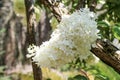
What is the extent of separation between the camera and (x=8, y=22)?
8648mm

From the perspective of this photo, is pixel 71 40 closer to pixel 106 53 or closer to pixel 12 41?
pixel 106 53

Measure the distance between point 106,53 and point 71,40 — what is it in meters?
0.13

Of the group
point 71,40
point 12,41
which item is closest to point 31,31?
point 71,40

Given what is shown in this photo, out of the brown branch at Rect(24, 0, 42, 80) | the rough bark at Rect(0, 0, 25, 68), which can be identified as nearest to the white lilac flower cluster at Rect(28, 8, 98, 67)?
the brown branch at Rect(24, 0, 42, 80)

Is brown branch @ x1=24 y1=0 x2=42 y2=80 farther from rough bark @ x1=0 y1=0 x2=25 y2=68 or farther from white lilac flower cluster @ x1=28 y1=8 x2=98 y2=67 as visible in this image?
rough bark @ x1=0 y1=0 x2=25 y2=68

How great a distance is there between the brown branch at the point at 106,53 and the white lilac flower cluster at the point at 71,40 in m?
0.04

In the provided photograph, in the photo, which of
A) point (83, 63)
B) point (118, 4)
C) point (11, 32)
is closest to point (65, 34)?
point (83, 63)

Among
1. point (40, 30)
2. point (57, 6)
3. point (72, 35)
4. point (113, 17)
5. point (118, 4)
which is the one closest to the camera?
point (72, 35)

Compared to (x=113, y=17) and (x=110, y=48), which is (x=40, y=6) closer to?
(x=113, y=17)

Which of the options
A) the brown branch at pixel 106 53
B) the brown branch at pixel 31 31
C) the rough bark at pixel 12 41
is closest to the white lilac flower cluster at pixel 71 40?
the brown branch at pixel 106 53

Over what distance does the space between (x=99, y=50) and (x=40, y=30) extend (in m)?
6.79

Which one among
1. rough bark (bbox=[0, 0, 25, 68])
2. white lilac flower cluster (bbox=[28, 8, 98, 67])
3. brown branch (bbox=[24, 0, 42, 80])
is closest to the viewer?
white lilac flower cluster (bbox=[28, 8, 98, 67])

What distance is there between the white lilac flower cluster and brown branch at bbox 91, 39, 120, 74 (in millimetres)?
43

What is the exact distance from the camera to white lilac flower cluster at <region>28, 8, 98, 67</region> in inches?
54.7
